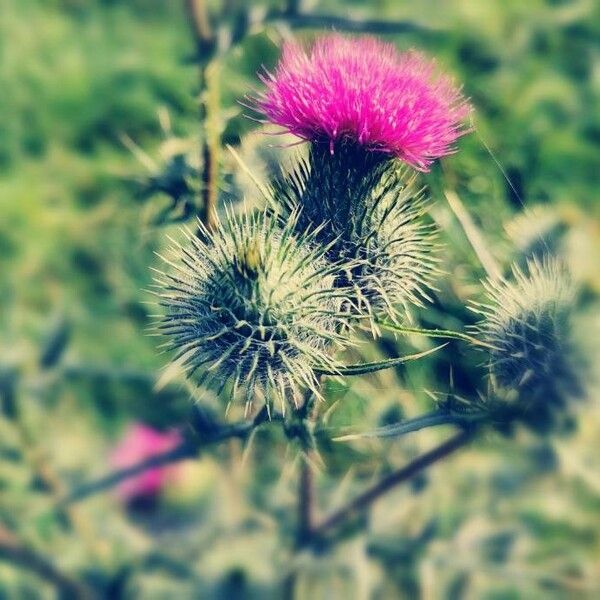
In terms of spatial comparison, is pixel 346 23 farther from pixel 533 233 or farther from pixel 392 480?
pixel 392 480

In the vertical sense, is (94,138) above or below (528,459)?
above

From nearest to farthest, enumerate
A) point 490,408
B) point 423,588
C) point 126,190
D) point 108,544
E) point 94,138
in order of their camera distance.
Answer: point 490,408 → point 423,588 → point 108,544 → point 126,190 → point 94,138

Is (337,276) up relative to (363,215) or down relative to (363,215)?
down

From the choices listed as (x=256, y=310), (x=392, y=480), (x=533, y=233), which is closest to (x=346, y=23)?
(x=533, y=233)

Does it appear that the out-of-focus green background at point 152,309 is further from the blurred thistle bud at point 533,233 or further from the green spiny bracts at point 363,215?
the green spiny bracts at point 363,215

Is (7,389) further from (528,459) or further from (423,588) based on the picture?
(528,459)

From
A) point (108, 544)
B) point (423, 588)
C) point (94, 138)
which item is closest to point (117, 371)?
point (108, 544)

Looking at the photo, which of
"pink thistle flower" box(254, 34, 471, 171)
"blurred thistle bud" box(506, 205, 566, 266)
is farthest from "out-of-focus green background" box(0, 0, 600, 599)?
"pink thistle flower" box(254, 34, 471, 171)
